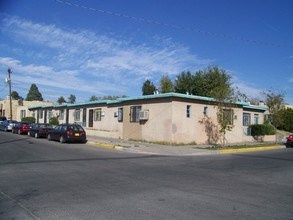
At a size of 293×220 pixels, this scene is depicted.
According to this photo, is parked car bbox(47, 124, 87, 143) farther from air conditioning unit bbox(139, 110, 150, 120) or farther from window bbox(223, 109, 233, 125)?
window bbox(223, 109, 233, 125)

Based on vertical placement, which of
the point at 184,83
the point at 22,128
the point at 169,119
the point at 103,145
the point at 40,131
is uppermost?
the point at 184,83

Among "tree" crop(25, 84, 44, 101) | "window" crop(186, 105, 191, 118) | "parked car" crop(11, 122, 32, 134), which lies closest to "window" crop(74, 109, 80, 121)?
"parked car" crop(11, 122, 32, 134)

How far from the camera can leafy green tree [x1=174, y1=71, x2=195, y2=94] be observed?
2108 inches

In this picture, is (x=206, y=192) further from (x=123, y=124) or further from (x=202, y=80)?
(x=202, y=80)

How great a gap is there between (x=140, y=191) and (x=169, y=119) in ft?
54.2

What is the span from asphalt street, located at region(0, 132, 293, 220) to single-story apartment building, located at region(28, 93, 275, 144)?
11.6 metres

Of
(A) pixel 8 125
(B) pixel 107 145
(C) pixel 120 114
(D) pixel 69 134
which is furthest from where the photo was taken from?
(A) pixel 8 125

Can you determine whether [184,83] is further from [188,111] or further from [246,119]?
[188,111]

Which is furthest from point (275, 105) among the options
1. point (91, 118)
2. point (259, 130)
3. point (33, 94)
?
point (33, 94)

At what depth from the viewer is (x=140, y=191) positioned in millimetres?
9008

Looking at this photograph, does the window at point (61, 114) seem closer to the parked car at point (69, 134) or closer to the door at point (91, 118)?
the door at point (91, 118)

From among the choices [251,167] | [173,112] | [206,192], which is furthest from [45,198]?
[173,112]

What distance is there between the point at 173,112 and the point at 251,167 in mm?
11046

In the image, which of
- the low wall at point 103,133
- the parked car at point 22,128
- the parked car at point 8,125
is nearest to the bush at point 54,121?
the parked car at point 8,125
